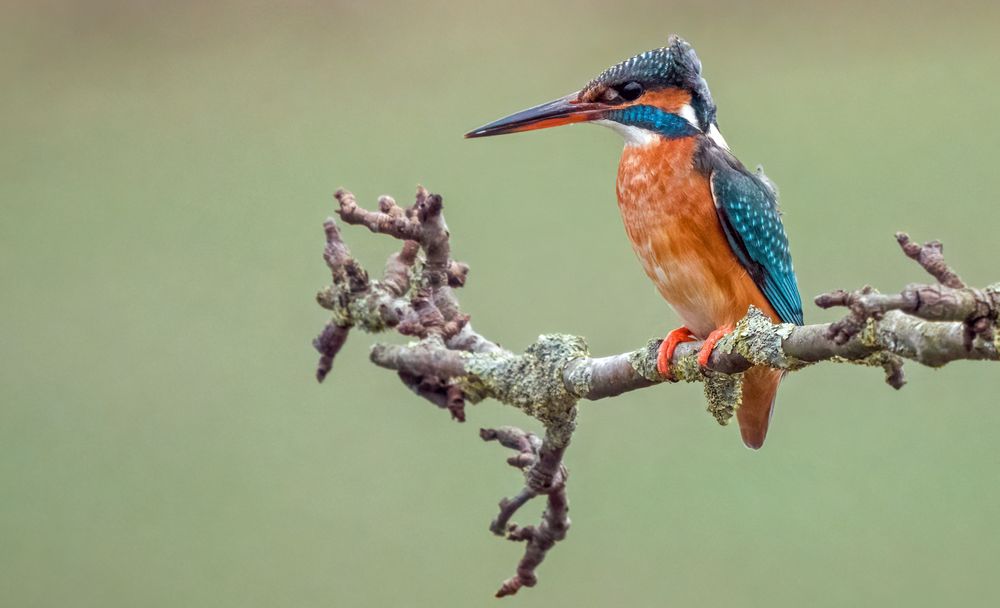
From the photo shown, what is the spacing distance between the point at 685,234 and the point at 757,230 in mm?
93

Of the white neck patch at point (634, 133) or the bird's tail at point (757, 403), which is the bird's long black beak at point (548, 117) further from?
the bird's tail at point (757, 403)

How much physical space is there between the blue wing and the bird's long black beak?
0.60 ft

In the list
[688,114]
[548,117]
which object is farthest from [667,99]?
[548,117]

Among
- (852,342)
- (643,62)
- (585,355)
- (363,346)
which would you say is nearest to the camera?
(852,342)

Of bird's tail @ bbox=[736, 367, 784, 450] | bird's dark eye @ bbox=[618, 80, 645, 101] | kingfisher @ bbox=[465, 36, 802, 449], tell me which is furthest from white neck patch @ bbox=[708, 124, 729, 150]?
bird's tail @ bbox=[736, 367, 784, 450]

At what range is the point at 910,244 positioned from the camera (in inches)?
28.5

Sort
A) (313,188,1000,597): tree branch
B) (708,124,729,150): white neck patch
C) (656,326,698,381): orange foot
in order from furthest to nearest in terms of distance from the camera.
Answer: (708,124,729,150): white neck patch → (656,326,698,381): orange foot → (313,188,1000,597): tree branch

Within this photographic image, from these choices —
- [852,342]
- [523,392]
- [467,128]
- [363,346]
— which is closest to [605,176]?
[467,128]

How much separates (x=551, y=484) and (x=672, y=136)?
491 mm

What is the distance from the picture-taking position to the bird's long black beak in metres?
1.41

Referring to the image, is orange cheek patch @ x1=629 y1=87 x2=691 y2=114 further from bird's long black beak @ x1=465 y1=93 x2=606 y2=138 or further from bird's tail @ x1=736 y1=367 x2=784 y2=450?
bird's tail @ x1=736 y1=367 x2=784 y2=450

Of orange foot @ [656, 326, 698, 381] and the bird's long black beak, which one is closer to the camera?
orange foot @ [656, 326, 698, 381]

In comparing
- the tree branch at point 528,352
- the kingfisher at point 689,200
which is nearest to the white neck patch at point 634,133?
the kingfisher at point 689,200

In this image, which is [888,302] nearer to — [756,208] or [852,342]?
[852,342]
